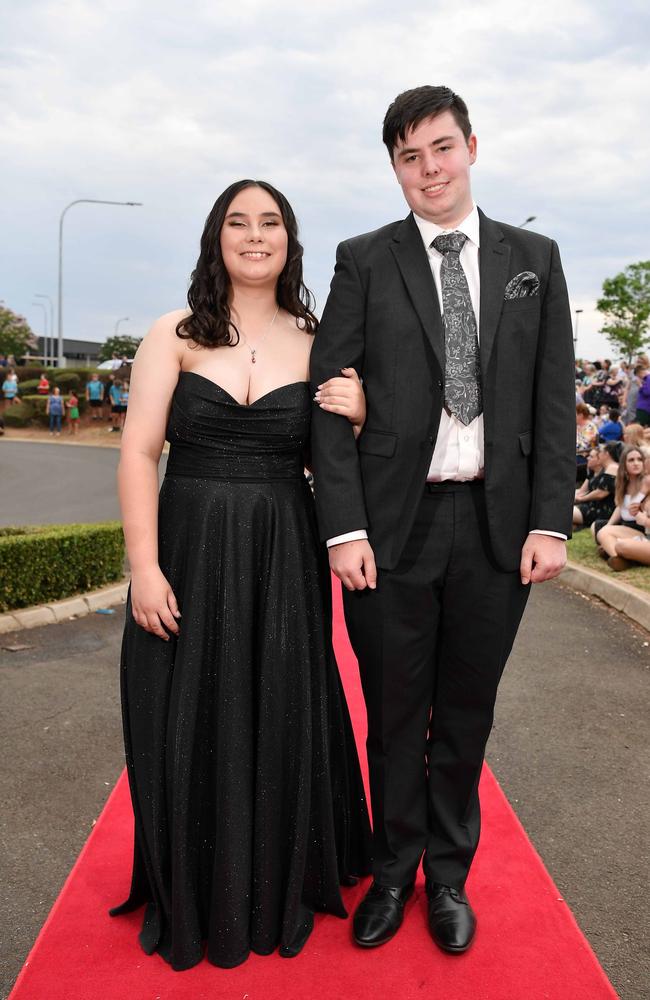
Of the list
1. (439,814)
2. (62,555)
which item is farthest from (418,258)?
(62,555)

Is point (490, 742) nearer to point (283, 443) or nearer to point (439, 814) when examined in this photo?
point (439, 814)

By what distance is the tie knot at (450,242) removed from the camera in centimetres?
246

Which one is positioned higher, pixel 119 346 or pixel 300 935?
pixel 119 346

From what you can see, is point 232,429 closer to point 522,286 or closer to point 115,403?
point 522,286

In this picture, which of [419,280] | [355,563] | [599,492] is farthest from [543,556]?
[599,492]

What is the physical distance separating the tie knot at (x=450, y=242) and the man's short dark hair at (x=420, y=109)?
279 millimetres

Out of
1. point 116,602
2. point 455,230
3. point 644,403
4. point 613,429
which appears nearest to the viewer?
point 455,230

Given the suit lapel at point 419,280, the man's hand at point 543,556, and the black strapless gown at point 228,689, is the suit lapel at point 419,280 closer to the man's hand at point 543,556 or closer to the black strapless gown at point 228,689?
the black strapless gown at point 228,689

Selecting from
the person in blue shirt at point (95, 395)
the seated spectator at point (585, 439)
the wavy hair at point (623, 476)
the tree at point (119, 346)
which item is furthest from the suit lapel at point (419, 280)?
the tree at point (119, 346)

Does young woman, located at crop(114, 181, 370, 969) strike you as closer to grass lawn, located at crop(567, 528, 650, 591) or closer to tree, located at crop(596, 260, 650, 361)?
grass lawn, located at crop(567, 528, 650, 591)

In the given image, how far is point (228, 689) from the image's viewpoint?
247 cm

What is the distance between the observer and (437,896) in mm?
2639

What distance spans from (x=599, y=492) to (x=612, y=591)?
2942 mm

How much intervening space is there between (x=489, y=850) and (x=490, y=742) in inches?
49.1
